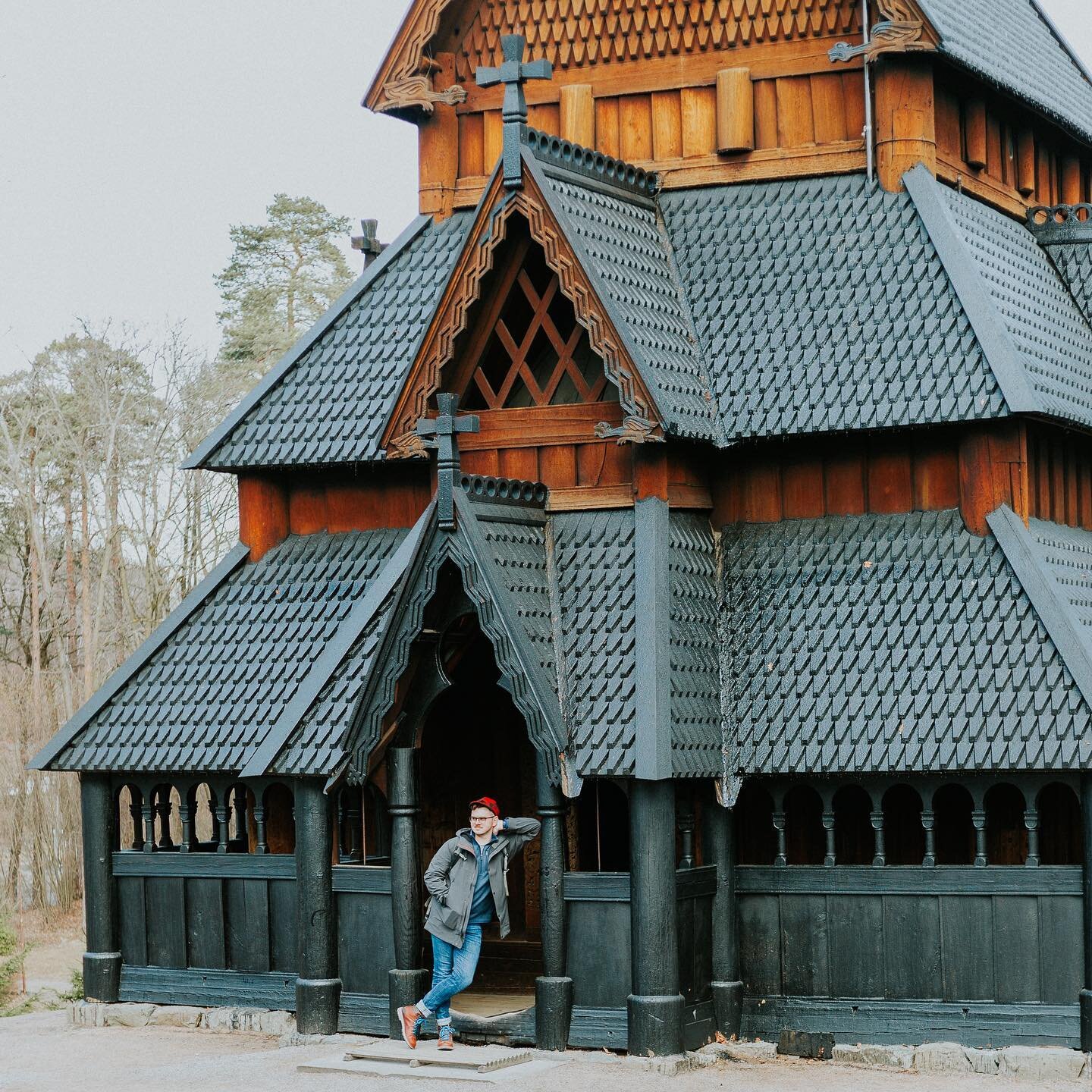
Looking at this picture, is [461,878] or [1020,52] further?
[1020,52]

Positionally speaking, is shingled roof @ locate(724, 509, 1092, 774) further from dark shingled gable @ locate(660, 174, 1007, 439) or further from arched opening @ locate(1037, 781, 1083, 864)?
arched opening @ locate(1037, 781, 1083, 864)

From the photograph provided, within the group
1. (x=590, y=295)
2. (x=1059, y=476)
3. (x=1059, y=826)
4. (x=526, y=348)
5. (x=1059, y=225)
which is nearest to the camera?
(x=590, y=295)

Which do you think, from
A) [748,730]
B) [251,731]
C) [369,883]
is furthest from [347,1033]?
[748,730]

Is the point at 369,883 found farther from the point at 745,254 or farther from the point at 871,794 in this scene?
the point at 745,254

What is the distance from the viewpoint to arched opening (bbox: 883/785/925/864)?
50.6 feet

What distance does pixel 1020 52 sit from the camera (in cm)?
1952

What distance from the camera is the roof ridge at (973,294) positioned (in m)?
14.8

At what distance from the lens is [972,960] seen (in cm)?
1421

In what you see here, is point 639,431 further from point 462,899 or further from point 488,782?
point 488,782

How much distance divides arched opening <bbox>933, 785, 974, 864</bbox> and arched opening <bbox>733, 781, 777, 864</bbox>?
123 cm

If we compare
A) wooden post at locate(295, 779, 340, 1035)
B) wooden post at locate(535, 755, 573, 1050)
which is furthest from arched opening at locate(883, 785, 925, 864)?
wooden post at locate(295, 779, 340, 1035)

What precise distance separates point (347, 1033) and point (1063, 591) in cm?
613

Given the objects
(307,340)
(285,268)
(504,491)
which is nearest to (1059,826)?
(504,491)

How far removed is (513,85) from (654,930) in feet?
20.7
